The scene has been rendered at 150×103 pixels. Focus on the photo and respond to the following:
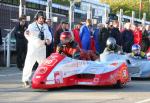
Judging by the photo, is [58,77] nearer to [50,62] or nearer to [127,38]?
[50,62]

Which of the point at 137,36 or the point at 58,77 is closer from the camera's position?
the point at 58,77

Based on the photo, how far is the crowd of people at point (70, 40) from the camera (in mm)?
13430

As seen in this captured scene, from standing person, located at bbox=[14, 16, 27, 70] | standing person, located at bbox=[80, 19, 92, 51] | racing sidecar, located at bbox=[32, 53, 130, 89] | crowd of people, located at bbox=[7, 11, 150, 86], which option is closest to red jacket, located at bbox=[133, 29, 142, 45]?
crowd of people, located at bbox=[7, 11, 150, 86]

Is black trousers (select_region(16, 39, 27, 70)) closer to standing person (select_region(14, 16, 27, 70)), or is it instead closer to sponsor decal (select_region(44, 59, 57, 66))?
standing person (select_region(14, 16, 27, 70))

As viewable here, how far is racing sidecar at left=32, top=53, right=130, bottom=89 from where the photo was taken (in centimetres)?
1266

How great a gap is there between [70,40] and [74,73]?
0.95m

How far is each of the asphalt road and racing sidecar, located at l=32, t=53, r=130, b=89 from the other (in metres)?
0.19

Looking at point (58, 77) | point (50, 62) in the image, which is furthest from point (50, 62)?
point (58, 77)

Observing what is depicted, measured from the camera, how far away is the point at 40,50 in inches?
530

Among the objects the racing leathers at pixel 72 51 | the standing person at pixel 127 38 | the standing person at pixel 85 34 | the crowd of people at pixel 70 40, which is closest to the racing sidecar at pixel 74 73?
the racing leathers at pixel 72 51

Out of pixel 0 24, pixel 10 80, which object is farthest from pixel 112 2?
pixel 10 80

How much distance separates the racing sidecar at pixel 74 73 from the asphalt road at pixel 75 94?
19cm

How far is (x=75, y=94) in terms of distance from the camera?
1229 cm

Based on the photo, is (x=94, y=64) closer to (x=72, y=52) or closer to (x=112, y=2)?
(x=72, y=52)
